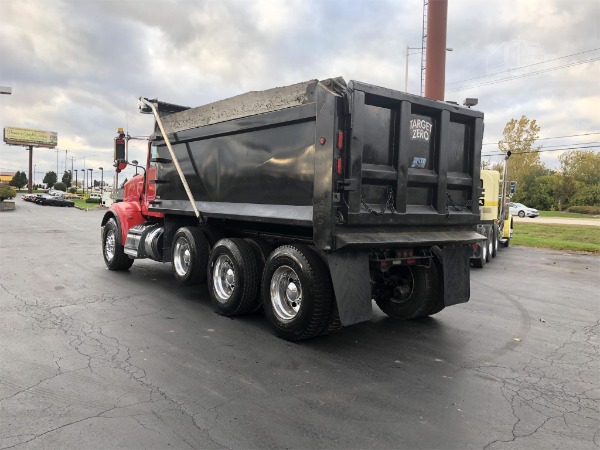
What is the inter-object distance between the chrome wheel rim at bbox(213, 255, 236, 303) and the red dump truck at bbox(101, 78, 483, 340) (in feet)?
0.05

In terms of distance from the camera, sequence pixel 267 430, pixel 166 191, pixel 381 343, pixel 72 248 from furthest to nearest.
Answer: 1. pixel 72 248
2. pixel 166 191
3. pixel 381 343
4. pixel 267 430

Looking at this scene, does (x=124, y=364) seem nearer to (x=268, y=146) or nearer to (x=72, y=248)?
(x=268, y=146)

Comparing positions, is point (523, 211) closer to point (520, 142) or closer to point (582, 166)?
point (520, 142)

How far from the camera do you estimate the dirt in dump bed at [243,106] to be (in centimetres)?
520

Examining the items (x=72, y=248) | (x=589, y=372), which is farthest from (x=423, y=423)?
Answer: (x=72, y=248)

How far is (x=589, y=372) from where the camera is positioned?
15.4 ft

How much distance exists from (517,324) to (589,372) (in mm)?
1768

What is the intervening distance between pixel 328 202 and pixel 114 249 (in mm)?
6382

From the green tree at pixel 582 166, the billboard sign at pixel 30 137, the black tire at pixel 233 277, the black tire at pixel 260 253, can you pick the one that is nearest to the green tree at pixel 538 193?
the green tree at pixel 582 166

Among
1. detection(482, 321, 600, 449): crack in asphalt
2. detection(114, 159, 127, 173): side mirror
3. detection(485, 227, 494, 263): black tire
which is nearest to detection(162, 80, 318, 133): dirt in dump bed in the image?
detection(114, 159, 127, 173): side mirror

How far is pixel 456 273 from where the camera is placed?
6.20 metres

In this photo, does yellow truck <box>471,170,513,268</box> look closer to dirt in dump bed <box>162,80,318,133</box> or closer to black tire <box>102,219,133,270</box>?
Result: dirt in dump bed <box>162,80,318,133</box>

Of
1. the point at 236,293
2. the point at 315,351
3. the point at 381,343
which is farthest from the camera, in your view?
the point at 236,293

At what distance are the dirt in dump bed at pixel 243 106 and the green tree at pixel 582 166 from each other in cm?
6567
